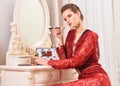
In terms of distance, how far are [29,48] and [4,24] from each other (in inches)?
13.5

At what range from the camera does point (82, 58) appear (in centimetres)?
165

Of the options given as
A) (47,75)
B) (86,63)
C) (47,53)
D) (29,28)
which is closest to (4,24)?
(29,28)

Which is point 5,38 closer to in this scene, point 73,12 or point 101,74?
point 73,12

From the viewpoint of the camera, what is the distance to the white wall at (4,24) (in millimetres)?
2299

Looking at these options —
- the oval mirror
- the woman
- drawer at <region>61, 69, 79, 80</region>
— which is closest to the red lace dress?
the woman

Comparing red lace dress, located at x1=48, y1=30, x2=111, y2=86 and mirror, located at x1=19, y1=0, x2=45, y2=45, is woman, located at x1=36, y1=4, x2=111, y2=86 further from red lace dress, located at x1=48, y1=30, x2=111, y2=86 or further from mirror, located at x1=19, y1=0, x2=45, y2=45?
mirror, located at x1=19, y1=0, x2=45, y2=45

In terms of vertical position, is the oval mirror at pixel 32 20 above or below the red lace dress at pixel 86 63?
above

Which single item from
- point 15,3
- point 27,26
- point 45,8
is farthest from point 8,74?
point 45,8

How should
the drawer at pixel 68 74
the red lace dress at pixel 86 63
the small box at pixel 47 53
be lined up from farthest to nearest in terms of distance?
the small box at pixel 47 53 < the drawer at pixel 68 74 < the red lace dress at pixel 86 63

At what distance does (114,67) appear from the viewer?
2779 millimetres

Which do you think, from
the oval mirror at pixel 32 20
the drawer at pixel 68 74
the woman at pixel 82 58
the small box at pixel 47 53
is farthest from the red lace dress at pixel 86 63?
the oval mirror at pixel 32 20

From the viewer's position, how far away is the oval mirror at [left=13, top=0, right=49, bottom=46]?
93.7 inches

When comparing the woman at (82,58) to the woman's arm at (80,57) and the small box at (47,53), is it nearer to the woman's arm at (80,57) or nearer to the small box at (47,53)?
the woman's arm at (80,57)

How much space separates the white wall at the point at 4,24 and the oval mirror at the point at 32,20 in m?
0.09
